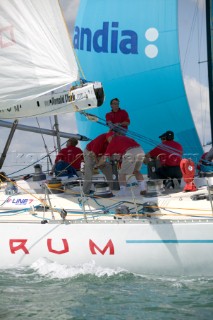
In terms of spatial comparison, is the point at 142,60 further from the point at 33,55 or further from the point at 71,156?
the point at 33,55

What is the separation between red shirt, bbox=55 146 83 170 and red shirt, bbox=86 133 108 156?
3.75ft

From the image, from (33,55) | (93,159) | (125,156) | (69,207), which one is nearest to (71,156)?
(93,159)

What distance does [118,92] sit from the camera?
11047 mm

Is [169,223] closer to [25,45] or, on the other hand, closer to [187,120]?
[25,45]

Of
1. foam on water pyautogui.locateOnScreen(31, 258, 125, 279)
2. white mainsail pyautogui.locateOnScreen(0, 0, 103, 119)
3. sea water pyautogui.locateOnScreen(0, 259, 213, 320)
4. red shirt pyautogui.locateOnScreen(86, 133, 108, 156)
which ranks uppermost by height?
white mainsail pyautogui.locateOnScreen(0, 0, 103, 119)

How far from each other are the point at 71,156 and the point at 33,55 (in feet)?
7.87

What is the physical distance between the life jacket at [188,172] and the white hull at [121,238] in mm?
301

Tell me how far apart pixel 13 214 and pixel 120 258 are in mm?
1562

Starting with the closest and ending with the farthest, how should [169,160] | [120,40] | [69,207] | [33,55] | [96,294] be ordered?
[96,294]
[33,55]
[69,207]
[169,160]
[120,40]

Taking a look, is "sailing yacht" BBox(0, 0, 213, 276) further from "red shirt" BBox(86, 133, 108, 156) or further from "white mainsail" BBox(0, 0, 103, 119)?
"red shirt" BBox(86, 133, 108, 156)

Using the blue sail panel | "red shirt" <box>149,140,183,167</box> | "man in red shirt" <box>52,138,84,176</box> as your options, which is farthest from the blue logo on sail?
"red shirt" <box>149,140,183,167</box>

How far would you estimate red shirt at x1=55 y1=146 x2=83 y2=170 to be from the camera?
842cm

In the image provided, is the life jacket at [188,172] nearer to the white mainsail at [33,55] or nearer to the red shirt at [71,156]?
the white mainsail at [33,55]

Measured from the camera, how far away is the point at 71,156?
850cm
